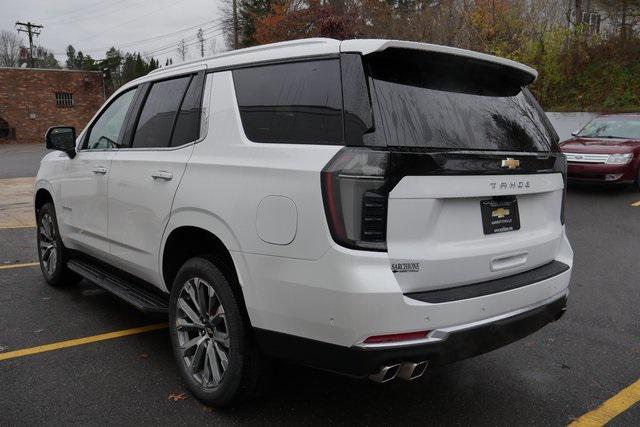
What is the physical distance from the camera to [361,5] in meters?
24.8

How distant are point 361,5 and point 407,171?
947 inches

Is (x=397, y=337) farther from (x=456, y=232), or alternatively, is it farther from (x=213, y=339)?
(x=213, y=339)

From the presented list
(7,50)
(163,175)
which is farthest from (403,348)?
(7,50)

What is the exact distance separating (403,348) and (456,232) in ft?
1.98

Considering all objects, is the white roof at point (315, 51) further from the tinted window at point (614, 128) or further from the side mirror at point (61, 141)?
the tinted window at point (614, 128)

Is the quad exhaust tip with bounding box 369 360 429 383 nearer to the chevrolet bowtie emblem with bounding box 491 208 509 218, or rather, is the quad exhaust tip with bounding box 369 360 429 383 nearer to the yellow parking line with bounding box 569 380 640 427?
the chevrolet bowtie emblem with bounding box 491 208 509 218

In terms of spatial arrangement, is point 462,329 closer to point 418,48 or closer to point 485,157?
point 485,157

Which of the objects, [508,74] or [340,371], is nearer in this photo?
[340,371]

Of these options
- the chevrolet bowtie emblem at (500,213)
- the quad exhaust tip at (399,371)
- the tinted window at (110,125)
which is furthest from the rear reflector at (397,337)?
the tinted window at (110,125)

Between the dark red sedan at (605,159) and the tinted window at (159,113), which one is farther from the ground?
the tinted window at (159,113)

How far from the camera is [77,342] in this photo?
4164 millimetres

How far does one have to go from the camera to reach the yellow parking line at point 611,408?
312 cm

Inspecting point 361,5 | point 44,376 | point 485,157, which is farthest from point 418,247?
point 361,5

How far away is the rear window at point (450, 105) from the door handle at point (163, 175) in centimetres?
145
